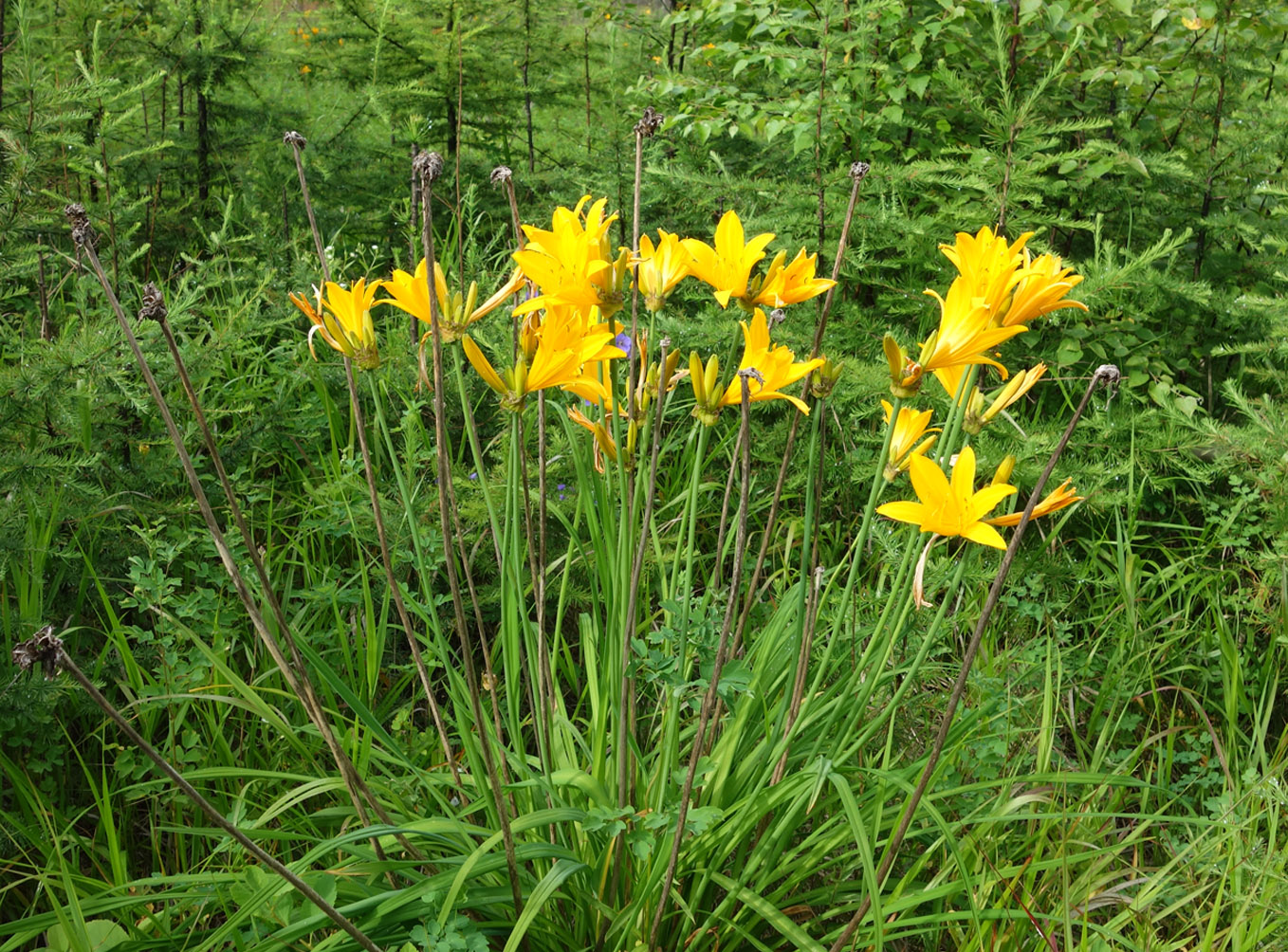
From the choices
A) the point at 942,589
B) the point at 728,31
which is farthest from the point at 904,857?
the point at 728,31

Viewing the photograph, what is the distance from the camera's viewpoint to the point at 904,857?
6.05 ft

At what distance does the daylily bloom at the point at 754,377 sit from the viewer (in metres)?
1.32

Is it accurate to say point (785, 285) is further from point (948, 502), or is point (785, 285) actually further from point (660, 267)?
point (948, 502)

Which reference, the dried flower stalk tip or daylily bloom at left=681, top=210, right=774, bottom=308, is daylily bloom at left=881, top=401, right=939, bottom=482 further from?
the dried flower stalk tip

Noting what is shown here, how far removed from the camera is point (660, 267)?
1.44m

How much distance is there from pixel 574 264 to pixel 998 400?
64 cm

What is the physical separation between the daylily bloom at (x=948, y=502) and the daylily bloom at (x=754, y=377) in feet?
0.61

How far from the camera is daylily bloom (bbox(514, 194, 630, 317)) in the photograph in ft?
4.26

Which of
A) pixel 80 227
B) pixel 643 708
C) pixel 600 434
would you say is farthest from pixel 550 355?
pixel 643 708

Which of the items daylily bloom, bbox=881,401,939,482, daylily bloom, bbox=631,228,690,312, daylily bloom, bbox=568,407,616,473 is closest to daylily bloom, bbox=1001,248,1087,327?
daylily bloom, bbox=881,401,939,482

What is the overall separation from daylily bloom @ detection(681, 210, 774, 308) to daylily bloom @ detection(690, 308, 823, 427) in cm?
6

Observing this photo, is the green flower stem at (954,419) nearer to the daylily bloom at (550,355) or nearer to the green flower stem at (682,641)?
the green flower stem at (682,641)

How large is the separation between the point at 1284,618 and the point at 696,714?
1555 millimetres

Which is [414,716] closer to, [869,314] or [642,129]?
[642,129]
